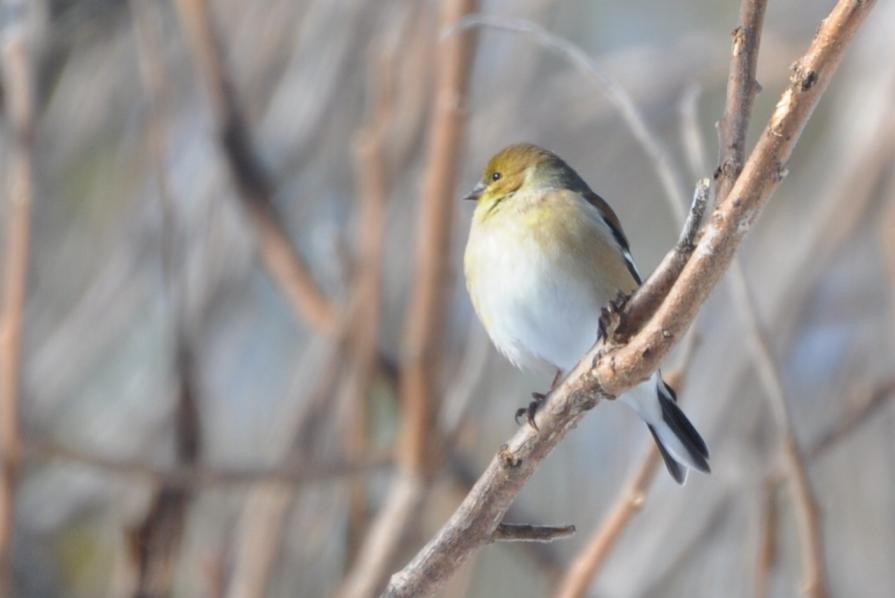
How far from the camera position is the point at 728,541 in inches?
115

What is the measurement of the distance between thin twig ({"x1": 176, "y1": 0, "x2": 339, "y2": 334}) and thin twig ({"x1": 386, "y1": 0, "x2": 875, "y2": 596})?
1.21 meters

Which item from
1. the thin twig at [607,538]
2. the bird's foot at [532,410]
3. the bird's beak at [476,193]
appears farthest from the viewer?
the bird's beak at [476,193]

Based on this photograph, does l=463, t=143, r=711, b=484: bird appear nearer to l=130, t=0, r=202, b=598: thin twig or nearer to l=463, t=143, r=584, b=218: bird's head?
l=463, t=143, r=584, b=218: bird's head

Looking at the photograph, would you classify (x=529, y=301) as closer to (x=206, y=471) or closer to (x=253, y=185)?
(x=206, y=471)

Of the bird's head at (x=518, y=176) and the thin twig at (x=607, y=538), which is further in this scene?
the bird's head at (x=518, y=176)

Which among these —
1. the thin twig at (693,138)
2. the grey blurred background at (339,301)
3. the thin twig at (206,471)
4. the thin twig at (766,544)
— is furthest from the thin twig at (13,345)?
the thin twig at (766,544)

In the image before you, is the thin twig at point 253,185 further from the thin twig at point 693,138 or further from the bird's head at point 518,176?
the thin twig at point 693,138

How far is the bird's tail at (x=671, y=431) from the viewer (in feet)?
6.46

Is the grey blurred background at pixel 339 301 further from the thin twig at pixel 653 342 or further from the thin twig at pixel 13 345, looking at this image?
the thin twig at pixel 653 342

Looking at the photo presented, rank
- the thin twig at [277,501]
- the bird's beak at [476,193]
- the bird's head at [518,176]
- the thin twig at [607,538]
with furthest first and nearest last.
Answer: the bird's beak at [476,193]
the bird's head at [518,176]
the thin twig at [277,501]
the thin twig at [607,538]

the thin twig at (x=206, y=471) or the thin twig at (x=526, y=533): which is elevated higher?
the thin twig at (x=526, y=533)

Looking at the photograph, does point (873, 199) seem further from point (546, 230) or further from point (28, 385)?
point (28, 385)

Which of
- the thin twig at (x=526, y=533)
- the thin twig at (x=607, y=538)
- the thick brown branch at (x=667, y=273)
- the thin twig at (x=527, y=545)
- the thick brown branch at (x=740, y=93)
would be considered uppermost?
the thick brown branch at (x=740, y=93)

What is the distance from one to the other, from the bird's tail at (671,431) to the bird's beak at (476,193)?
24.2 inches
